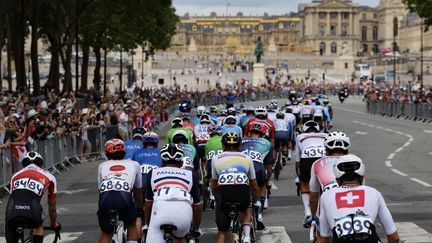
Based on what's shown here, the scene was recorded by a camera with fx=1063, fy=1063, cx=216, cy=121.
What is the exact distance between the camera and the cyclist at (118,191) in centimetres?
1107

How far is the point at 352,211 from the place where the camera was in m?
8.28

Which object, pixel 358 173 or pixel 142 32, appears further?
pixel 142 32

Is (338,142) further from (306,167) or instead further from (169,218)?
(306,167)

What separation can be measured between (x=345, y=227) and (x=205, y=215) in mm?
9062

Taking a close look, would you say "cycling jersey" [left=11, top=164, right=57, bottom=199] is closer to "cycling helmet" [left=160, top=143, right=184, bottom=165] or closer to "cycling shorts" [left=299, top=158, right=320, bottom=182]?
"cycling helmet" [left=160, top=143, right=184, bottom=165]

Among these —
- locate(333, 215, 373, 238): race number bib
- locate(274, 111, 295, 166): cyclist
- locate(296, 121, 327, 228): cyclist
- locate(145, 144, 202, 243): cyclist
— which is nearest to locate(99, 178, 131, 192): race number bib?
locate(145, 144, 202, 243): cyclist

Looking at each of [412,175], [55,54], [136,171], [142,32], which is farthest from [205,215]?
[142,32]

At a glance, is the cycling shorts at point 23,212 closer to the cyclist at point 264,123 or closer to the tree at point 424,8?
the cyclist at point 264,123

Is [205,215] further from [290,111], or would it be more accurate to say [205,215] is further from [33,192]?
[290,111]

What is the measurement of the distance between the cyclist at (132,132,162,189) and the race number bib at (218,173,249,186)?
1.45 m

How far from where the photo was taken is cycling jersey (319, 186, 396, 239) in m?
8.09

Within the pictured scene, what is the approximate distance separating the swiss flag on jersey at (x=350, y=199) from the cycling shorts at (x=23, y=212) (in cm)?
400

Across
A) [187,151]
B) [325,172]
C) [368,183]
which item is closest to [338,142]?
[325,172]

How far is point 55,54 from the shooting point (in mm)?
54344
